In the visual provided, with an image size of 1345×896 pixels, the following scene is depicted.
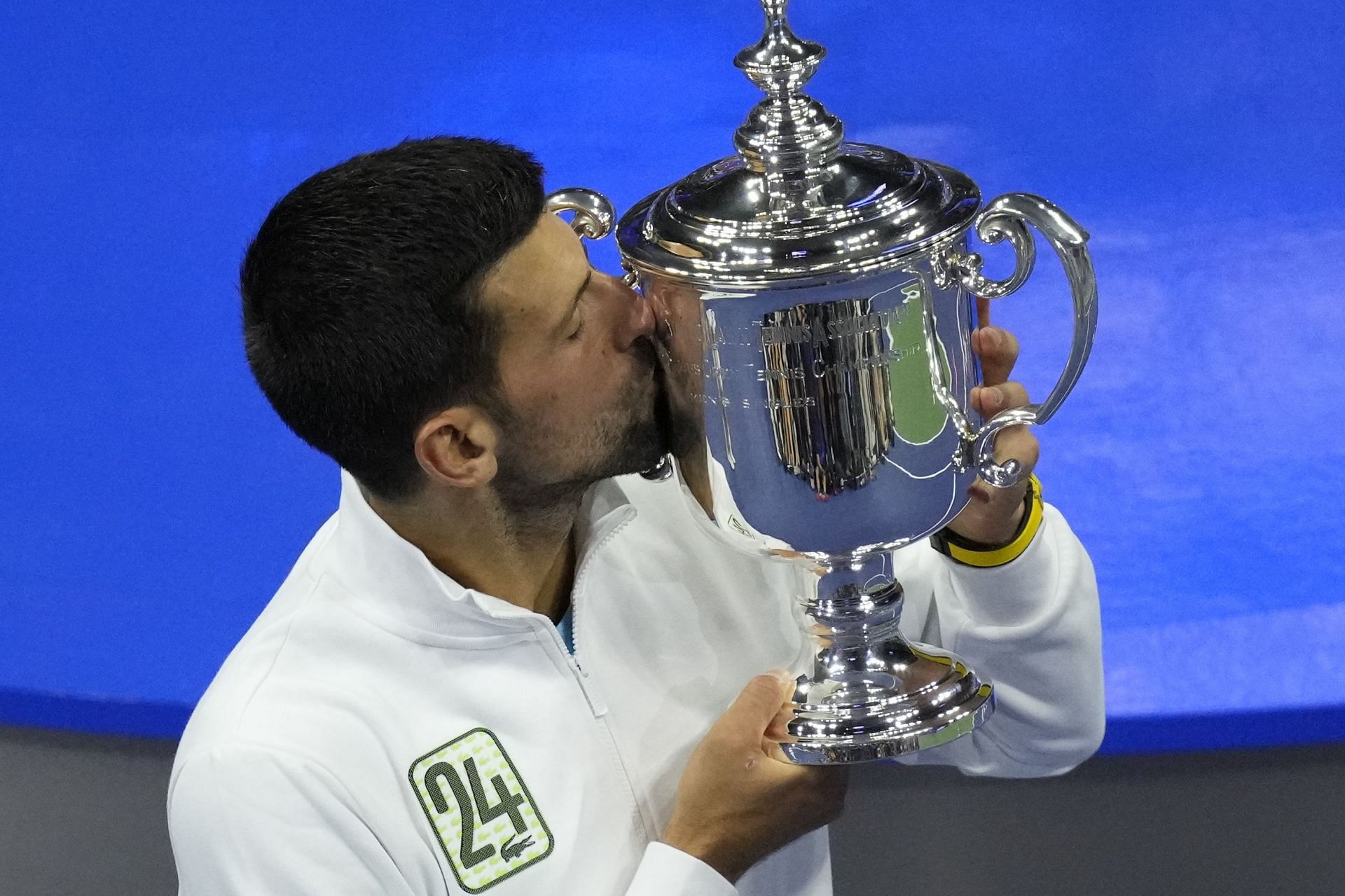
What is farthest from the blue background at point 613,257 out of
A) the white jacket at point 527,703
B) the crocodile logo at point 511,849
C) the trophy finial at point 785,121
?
the trophy finial at point 785,121

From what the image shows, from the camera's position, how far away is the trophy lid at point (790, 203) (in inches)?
44.6

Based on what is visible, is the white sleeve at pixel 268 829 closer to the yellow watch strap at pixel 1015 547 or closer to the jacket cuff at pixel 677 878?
the jacket cuff at pixel 677 878

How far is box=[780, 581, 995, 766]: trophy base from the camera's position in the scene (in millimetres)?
1292

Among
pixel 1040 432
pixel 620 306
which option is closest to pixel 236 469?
pixel 1040 432

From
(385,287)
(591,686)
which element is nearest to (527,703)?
(591,686)

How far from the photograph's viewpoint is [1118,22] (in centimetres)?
421

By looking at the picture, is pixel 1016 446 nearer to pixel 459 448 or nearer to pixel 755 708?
pixel 755 708

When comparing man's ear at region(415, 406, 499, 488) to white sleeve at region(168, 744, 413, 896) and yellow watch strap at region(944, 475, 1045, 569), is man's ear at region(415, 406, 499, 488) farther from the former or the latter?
yellow watch strap at region(944, 475, 1045, 569)

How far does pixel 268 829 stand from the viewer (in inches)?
48.3

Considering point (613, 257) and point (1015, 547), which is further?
point (613, 257)

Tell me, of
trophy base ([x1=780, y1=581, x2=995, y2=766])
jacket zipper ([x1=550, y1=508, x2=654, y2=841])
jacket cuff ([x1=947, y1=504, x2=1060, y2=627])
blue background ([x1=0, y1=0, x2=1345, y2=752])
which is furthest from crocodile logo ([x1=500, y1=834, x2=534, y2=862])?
blue background ([x1=0, y1=0, x2=1345, y2=752])

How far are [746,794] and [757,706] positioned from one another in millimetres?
70

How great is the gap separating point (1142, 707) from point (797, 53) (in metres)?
1.11

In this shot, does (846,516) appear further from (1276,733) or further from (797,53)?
(1276,733)
